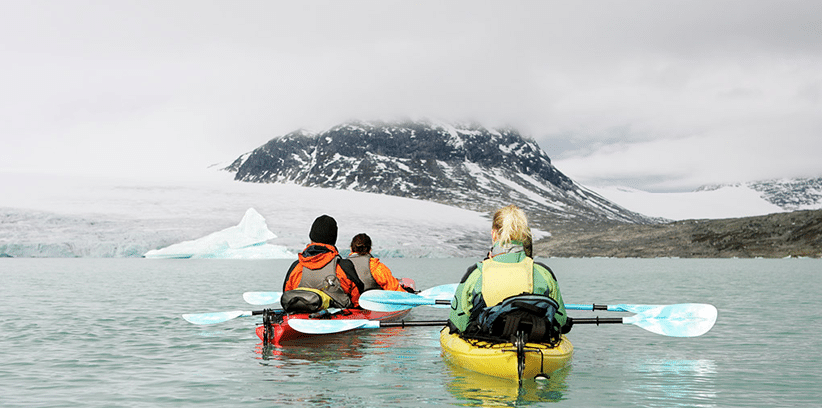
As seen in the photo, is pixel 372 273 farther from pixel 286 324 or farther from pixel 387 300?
pixel 286 324

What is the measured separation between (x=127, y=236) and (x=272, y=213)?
2204cm

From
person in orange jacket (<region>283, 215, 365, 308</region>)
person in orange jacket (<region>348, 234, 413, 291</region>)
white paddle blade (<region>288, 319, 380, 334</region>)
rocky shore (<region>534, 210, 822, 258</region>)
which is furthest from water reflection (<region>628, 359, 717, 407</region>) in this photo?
rocky shore (<region>534, 210, 822, 258</region>)

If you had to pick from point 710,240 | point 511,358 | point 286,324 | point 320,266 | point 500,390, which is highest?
point 320,266

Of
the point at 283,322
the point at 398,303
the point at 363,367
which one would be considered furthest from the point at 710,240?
the point at 363,367

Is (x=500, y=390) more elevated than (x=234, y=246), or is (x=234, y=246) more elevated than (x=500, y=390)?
(x=500, y=390)

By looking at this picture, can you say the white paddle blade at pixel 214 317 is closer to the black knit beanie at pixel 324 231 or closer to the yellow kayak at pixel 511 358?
the black knit beanie at pixel 324 231

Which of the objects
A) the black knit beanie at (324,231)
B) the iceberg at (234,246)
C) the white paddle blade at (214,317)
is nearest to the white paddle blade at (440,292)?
the black knit beanie at (324,231)

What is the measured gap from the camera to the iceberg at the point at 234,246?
67.8 meters

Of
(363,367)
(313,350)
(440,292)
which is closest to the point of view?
(363,367)

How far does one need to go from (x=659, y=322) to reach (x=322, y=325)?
5446mm

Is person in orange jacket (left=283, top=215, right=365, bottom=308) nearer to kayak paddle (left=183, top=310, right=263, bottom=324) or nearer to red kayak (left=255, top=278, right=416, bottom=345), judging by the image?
red kayak (left=255, top=278, right=416, bottom=345)

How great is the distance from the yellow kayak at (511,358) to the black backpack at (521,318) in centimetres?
12

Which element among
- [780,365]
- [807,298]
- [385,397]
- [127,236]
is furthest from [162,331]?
[127,236]

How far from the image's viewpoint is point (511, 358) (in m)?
7.90
